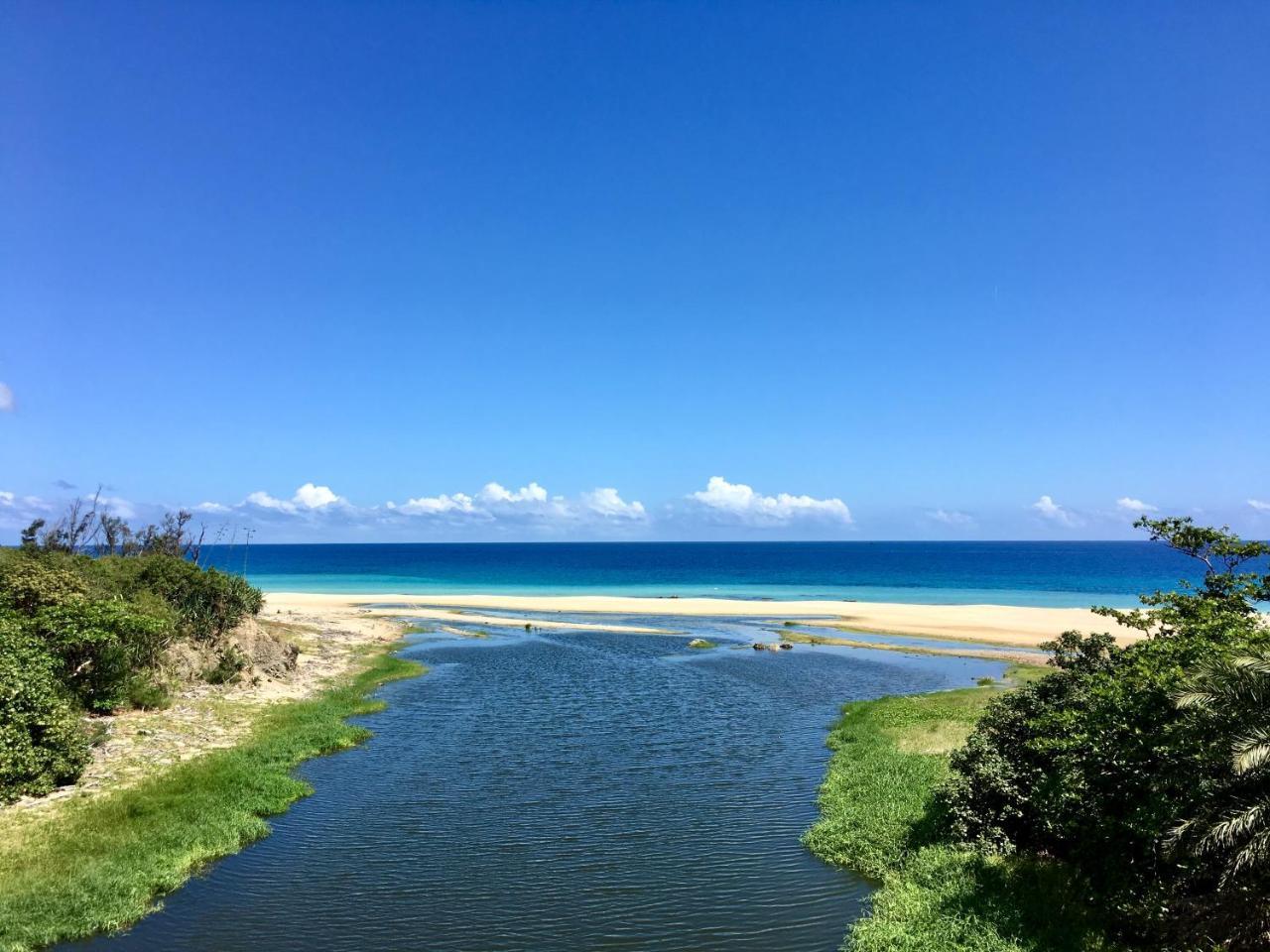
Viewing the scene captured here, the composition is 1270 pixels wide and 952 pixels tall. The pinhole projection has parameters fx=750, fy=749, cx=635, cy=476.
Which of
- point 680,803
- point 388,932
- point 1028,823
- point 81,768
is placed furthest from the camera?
point 680,803

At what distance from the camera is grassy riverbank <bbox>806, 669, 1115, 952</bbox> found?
18.2m

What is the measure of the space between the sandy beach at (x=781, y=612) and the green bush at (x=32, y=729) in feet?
216

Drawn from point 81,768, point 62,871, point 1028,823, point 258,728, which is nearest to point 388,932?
point 62,871

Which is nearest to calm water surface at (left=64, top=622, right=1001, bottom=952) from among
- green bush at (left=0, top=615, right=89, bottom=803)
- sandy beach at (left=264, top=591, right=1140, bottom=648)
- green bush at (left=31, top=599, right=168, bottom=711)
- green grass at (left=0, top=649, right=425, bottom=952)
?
green grass at (left=0, top=649, right=425, bottom=952)

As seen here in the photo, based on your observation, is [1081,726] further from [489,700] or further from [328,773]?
[489,700]

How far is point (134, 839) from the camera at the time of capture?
23.5 m

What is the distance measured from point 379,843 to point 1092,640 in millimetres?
25848

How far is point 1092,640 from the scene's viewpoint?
→ 86.8ft

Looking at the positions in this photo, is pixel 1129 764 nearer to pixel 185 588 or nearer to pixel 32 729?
pixel 32 729

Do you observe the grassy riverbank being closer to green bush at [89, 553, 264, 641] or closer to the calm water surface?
the calm water surface

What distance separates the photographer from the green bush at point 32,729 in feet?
83.7

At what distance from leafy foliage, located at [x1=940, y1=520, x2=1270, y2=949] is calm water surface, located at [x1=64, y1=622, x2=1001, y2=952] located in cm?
560

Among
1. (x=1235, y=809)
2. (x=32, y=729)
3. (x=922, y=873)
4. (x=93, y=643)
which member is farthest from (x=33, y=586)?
(x=1235, y=809)

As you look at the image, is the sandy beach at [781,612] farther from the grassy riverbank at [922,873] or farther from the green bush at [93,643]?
the green bush at [93,643]
